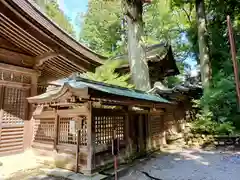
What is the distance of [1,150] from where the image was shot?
6.00 metres

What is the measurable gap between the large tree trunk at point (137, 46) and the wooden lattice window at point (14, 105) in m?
4.94

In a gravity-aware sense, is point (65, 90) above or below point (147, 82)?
below

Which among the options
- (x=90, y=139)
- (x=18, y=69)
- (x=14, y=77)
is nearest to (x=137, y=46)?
(x=18, y=69)

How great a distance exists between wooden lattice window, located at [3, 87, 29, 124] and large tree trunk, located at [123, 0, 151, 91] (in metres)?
4.94

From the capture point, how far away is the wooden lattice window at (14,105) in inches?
247

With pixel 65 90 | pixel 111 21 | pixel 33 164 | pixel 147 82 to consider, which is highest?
pixel 111 21

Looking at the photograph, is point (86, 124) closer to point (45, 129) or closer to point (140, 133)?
point (45, 129)

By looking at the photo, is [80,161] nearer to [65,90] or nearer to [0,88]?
[65,90]

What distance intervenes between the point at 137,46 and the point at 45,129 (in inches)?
227

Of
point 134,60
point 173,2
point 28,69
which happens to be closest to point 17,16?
point 28,69

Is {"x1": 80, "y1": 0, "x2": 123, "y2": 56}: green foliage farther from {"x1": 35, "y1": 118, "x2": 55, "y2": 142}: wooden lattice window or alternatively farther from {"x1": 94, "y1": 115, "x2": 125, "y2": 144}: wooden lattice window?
{"x1": 94, "y1": 115, "x2": 125, "y2": 144}: wooden lattice window

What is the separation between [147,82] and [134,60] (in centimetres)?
124

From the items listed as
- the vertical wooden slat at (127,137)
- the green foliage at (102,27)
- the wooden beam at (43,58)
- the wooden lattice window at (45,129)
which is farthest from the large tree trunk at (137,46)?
the green foliage at (102,27)

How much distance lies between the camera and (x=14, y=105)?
21.3 feet
